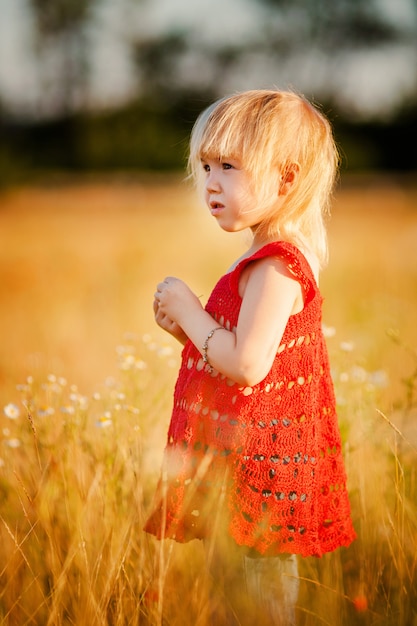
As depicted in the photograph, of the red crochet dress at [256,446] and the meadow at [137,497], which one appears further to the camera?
the meadow at [137,497]

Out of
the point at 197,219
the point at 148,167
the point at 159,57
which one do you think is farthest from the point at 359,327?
the point at 159,57

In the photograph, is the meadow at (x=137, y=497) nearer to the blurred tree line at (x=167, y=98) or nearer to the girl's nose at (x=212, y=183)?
the girl's nose at (x=212, y=183)

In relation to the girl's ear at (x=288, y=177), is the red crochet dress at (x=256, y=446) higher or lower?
lower

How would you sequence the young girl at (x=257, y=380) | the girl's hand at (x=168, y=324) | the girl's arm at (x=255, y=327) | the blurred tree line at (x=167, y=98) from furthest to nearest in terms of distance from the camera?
the blurred tree line at (x=167, y=98), the girl's hand at (x=168, y=324), the young girl at (x=257, y=380), the girl's arm at (x=255, y=327)

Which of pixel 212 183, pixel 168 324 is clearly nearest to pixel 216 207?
pixel 212 183

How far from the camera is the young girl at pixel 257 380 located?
71.8 inches

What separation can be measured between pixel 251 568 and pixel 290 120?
3.80ft

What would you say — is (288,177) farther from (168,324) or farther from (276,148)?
(168,324)

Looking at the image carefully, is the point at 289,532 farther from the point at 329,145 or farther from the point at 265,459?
the point at 329,145

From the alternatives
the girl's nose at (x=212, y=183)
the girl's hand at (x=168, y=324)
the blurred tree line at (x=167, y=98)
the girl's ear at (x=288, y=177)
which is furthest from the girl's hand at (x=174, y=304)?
the blurred tree line at (x=167, y=98)

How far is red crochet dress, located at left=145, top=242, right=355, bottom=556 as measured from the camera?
1842mm

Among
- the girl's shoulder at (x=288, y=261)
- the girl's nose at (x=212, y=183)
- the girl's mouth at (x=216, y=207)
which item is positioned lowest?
the girl's shoulder at (x=288, y=261)

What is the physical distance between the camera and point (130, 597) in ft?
6.46

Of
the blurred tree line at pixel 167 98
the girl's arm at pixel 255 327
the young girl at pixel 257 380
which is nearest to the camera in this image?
the girl's arm at pixel 255 327
